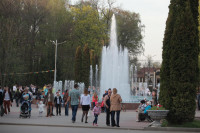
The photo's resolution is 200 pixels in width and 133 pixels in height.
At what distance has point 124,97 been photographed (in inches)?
1563

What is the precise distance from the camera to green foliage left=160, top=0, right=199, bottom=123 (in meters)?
19.1

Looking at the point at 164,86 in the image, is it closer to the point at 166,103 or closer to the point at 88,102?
the point at 166,103

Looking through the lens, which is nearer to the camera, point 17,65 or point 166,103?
point 166,103

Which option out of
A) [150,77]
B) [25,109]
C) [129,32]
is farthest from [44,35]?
[150,77]

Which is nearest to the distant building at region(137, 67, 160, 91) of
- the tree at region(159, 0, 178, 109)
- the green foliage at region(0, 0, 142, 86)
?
the green foliage at region(0, 0, 142, 86)

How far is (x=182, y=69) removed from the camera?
19.2m

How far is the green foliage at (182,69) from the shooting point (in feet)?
62.5

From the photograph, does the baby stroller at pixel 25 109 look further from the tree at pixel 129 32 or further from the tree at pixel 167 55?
the tree at pixel 129 32

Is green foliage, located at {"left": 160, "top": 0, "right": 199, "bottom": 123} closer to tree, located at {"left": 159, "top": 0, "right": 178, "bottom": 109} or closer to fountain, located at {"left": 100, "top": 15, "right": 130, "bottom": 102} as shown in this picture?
tree, located at {"left": 159, "top": 0, "right": 178, "bottom": 109}

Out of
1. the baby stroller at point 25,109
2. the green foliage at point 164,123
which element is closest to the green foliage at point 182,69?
the green foliage at point 164,123

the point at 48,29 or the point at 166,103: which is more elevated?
the point at 48,29

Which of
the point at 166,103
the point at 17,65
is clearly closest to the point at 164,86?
the point at 166,103

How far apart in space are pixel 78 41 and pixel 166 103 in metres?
51.4

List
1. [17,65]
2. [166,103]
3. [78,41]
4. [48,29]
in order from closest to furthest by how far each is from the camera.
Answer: [166,103], [17,65], [48,29], [78,41]
